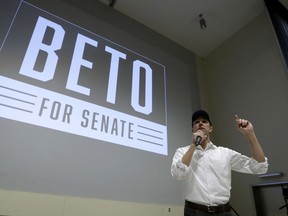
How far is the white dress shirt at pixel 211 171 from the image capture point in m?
1.28

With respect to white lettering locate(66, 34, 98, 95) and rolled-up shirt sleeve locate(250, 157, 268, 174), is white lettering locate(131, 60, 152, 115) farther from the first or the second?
rolled-up shirt sleeve locate(250, 157, 268, 174)

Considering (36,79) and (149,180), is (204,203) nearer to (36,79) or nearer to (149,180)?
(149,180)

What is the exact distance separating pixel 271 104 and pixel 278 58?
59 centimetres

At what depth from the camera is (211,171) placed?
1.38m

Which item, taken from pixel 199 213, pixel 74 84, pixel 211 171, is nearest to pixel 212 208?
pixel 199 213

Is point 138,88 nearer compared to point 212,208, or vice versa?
point 212,208

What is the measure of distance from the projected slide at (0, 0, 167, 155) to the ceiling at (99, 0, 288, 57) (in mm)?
840

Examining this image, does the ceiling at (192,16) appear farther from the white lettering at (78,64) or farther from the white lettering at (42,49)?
the white lettering at (42,49)

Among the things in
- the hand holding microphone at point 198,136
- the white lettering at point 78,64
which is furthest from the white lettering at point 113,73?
the hand holding microphone at point 198,136

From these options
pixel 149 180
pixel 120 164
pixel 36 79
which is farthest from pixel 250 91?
pixel 36 79

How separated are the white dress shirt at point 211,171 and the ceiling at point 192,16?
7.80 feet

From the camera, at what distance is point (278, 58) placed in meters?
2.59

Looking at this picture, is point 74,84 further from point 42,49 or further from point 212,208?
point 212,208

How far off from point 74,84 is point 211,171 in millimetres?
1482
